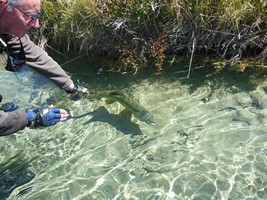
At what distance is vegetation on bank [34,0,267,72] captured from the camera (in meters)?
5.75

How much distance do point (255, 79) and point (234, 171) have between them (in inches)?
79.6

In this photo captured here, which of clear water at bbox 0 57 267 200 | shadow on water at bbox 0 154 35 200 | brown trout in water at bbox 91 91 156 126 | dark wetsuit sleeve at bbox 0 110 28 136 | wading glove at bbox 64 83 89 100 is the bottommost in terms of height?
clear water at bbox 0 57 267 200

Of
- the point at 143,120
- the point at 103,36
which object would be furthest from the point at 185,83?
the point at 103,36

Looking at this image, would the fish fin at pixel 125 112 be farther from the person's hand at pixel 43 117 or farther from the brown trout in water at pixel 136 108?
the person's hand at pixel 43 117

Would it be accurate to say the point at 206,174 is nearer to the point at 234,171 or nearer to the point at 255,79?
the point at 234,171

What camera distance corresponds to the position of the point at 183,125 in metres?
4.98

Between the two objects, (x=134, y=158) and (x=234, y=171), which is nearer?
(x=234, y=171)

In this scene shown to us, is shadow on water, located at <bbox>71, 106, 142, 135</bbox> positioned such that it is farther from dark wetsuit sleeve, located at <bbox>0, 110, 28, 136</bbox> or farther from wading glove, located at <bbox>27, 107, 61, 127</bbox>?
dark wetsuit sleeve, located at <bbox>0, 110, 28, 136</bbox>

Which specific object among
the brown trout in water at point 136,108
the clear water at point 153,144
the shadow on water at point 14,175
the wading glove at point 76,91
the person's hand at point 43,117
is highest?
the person's hand at point 43,117

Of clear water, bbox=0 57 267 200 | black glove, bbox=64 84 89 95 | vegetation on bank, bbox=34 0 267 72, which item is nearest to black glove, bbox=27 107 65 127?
clear water, bbox=0 57 267 200

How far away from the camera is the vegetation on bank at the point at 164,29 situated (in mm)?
5746

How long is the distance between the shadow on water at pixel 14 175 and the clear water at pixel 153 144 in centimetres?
1

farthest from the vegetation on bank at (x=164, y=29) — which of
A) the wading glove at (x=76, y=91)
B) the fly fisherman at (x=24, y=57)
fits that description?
the fly fisherman at (x=24, y=57)

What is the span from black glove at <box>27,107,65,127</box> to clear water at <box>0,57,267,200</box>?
801 mm
